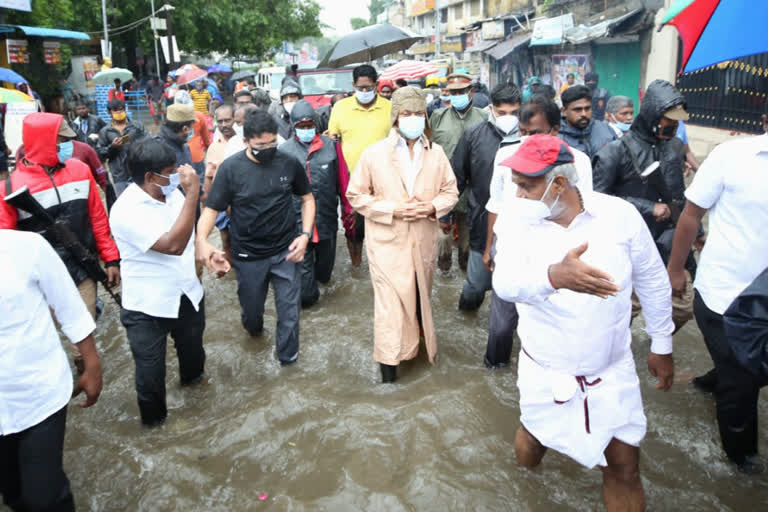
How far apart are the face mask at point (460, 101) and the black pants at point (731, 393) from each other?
402cm

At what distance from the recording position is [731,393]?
10.1 feet

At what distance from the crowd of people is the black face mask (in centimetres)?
3

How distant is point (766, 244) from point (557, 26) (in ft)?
62.7

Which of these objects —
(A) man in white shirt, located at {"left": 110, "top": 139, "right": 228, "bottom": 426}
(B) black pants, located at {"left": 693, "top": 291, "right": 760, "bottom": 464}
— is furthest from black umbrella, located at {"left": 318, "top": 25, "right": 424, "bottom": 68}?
(B) black pants, located at {"left": 693, "top": 291, "right": 760, "bottom": 464}

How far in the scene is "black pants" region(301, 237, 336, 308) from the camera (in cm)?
604

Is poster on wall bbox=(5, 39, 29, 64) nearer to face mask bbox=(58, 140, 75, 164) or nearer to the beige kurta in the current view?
face mask bbox=(58, 140, 75, 164)

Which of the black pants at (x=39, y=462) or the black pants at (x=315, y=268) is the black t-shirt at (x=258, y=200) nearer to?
the black pants at (x=315, y=268)

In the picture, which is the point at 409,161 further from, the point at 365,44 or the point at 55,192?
the point at 365,44

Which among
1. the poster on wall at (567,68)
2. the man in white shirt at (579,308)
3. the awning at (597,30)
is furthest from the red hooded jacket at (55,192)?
the poster on wall at (567,68)

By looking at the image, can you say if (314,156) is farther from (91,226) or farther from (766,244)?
(766,244)

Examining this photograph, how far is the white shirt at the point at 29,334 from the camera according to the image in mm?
2375

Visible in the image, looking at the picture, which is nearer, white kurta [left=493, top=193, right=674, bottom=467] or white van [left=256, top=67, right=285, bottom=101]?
white kurta [left=493, top=193, right=674, bottom=467]

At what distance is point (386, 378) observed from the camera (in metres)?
4.54

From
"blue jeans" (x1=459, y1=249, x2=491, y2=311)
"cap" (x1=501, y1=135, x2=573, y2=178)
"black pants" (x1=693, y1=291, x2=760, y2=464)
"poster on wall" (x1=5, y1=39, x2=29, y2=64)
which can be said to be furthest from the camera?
"poster on wall" (x1=5, y1=39, x2=29, y2=64)
